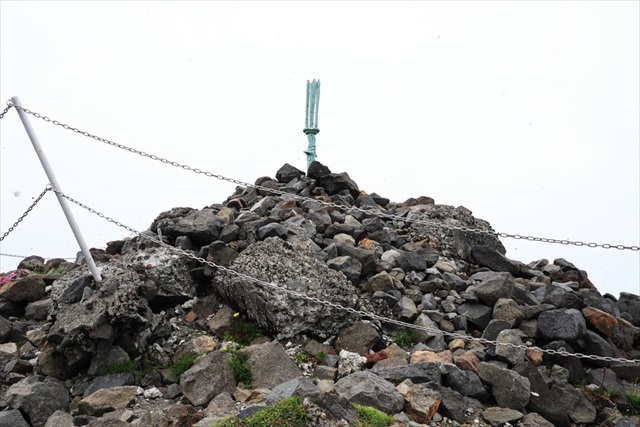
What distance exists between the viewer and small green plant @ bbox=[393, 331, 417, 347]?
26.4 ft

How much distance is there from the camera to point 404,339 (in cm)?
807

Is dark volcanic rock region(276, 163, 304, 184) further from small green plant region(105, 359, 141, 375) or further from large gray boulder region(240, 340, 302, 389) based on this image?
small green plant region(105, 359, 141, 375)

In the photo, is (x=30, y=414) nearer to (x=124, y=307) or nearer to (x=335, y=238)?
(x=124, y=307)

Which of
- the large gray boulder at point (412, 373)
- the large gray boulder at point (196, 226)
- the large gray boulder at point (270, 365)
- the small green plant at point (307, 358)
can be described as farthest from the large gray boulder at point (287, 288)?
the large gray boulder at point (412, 373)

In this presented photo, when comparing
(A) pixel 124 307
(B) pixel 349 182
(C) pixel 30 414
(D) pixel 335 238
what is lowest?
(C) pixel 30 414

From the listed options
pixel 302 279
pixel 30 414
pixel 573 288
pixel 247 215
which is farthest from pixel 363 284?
pixel 30 414

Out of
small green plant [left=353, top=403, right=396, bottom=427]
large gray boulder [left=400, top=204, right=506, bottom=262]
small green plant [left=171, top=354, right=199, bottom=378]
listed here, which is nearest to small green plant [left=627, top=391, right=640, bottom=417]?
large gray boulder [left=400, top=204, right=506, bottom=262]

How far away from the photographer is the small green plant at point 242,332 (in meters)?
7.91

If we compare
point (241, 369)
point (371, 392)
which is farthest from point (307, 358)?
point (371, 392)

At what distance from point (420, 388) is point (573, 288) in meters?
5.07

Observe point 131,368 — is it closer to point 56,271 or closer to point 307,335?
point 307,335

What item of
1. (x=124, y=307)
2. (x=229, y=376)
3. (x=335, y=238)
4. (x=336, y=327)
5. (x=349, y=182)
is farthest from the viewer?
(x=349, y=182)

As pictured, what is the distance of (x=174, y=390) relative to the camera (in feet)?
22.8

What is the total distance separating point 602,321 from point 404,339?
9.74ft
